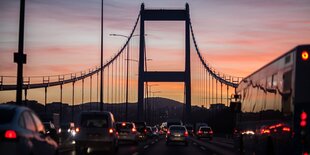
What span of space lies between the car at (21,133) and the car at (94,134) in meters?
13.2

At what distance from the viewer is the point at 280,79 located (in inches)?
688

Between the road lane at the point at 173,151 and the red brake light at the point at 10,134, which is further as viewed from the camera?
the road lane at the point at 173,151

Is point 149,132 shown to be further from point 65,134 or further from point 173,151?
point 173,151

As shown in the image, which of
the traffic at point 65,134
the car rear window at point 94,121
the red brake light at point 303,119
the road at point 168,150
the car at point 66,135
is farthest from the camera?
the car at point 66,135

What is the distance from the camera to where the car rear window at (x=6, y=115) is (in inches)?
521

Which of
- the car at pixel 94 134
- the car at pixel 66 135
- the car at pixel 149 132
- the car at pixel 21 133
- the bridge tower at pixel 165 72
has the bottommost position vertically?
the car at pixel 149 132

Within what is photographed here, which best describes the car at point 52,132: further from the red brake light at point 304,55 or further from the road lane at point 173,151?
the red brake light at point 304,55

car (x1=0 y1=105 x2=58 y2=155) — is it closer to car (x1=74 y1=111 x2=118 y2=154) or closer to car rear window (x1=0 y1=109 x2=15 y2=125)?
car rear window (x1=0 y1=109 x2=15 y2=125)

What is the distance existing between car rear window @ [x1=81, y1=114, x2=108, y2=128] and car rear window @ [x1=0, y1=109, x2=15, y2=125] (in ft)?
49.7

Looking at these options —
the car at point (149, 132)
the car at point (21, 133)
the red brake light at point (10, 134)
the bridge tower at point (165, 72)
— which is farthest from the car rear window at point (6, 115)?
the bridge tower at point (165, 72)

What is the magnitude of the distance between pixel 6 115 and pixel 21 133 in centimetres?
67

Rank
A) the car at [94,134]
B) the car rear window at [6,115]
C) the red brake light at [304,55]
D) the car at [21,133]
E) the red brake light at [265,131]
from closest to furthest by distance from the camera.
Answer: the car at [21,133] < the car rear window at [6,115] < the red brake light at [304,55] < the red brake light at [265,131] < the car at [94,134]

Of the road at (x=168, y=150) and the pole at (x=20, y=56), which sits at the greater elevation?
the pole at (x=20, y=56)

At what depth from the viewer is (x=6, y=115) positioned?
1350 centimetres
